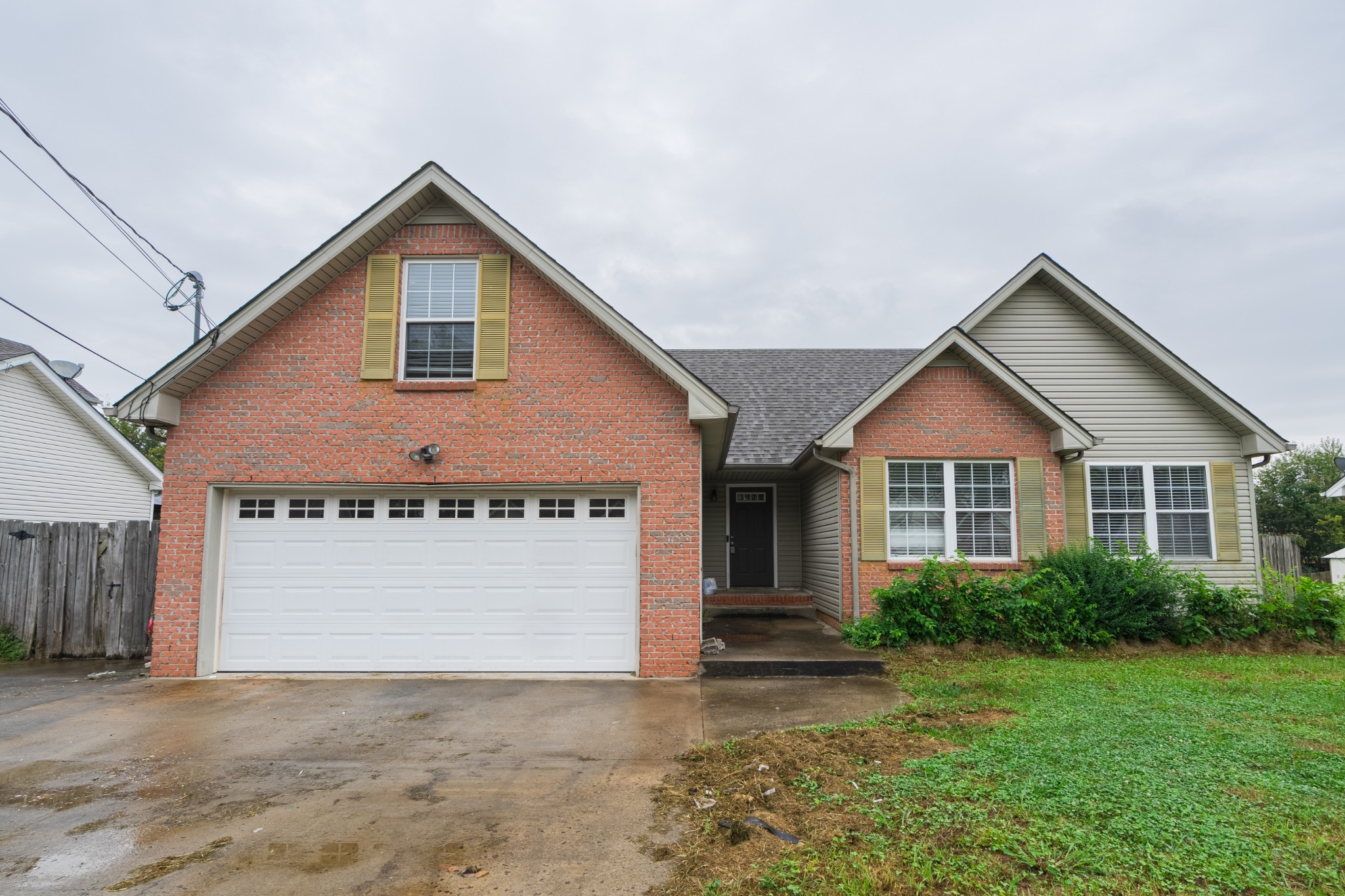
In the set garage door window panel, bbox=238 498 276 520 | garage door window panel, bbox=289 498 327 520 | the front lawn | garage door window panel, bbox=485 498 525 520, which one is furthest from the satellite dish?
the front lawn

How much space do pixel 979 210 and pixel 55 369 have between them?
77.0 feet

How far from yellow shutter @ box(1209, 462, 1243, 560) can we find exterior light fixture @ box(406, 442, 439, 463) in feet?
41.1

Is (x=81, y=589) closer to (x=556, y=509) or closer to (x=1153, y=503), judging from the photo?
(x=556, y=509)

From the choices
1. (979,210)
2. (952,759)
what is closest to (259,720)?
(952,759)

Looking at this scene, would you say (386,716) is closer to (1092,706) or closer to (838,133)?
(1092,706)

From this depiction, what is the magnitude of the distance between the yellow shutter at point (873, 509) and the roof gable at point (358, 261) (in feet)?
11.3

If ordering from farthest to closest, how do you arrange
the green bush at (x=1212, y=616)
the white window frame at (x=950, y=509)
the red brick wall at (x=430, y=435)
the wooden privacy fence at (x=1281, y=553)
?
the wooden privacy fence at (x=1281, y=553), the white window frame at (x=950, y=509), the green bush at (x=1212, y=616), the red brick wall at (x=430, y=435)

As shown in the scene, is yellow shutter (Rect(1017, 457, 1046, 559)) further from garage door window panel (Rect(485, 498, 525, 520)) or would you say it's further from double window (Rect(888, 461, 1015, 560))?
garage door window panel (Rect(485, 498, 525, 520))

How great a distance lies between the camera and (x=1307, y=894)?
3398mm

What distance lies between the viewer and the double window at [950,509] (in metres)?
11.4

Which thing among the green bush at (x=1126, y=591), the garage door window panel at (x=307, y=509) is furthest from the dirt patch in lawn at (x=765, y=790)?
the garage door window panel at (x=307, y=509)

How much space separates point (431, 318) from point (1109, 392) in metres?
11.4

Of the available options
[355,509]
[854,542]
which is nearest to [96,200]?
[355,509]

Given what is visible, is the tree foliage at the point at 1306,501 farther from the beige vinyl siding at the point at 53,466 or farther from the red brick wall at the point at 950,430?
the beige vinyl siding at the point at 53,466
